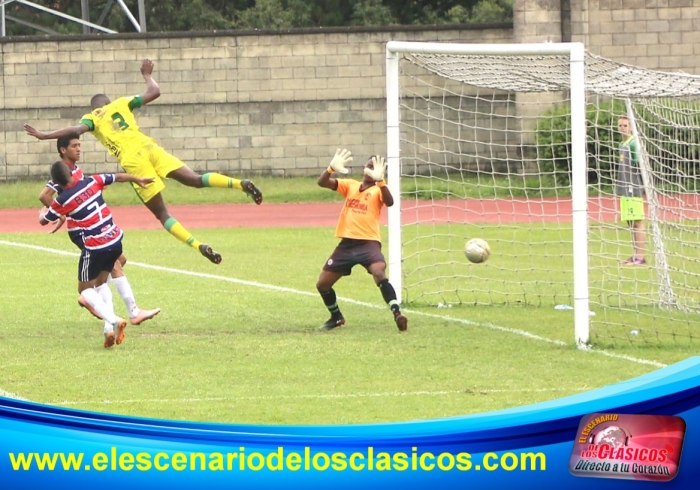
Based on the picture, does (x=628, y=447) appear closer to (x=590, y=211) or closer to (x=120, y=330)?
(x=120, y=330)

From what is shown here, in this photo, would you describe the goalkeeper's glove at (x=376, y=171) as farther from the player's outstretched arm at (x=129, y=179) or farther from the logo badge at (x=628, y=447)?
the logo badge at (x=628, y=447)

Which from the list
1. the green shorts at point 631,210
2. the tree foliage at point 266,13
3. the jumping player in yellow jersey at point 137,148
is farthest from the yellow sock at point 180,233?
the tree foliage at point 266,13

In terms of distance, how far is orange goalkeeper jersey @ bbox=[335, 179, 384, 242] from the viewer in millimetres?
10695

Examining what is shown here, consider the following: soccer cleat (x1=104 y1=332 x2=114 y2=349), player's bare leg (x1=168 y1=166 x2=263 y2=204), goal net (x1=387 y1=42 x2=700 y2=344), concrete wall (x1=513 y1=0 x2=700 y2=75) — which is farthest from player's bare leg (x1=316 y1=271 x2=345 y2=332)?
concrete wall (x1=513 y1=0 x2=700 y2=75)

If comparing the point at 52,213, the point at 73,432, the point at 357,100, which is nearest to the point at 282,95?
the point at 357,100

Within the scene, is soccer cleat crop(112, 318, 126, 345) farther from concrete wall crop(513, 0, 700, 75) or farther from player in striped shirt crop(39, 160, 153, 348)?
concrete wall crop(513, 0, 700, 75)

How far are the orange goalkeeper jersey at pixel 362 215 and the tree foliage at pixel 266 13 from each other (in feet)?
95.0

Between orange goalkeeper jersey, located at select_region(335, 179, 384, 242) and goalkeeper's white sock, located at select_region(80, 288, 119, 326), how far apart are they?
2201mm

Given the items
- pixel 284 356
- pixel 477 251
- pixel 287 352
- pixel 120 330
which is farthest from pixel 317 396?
pixel 477 251

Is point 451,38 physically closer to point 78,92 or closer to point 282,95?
point 282,95

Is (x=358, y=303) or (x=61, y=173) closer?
(x=61, y=173)

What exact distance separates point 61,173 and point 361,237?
9.02ft

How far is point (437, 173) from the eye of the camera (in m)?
28.7

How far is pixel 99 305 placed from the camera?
9992 millimetres
